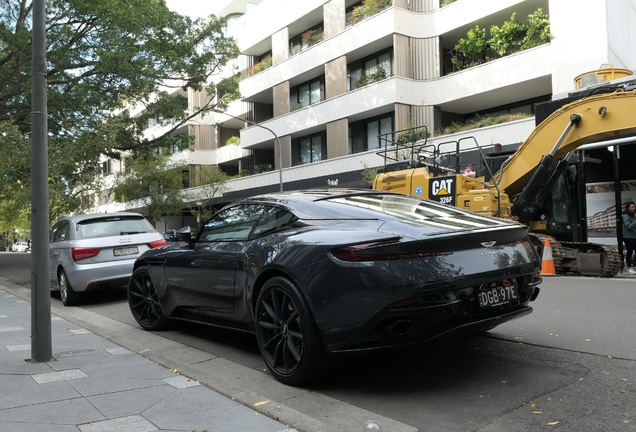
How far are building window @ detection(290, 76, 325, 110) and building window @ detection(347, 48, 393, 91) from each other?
259 cm

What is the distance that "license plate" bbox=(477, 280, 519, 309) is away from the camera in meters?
3.96

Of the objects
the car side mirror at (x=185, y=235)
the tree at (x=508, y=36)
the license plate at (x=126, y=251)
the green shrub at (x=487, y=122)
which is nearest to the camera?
the car side mirror at (x=185, y=235)

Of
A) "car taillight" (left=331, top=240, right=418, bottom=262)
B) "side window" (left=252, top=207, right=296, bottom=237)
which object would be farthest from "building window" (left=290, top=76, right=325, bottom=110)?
"car taillight" (left=331, top=240, right=418, bottom=262)

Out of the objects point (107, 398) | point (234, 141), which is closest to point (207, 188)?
point (234, 141)

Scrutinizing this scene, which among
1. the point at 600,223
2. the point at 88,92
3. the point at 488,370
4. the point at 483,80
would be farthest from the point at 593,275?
the point at 88,92

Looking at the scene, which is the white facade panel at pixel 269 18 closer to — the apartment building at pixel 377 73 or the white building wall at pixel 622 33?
the apartment building at pixel 377 73

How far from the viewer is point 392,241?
12.5 feet

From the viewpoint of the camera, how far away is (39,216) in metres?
5.36

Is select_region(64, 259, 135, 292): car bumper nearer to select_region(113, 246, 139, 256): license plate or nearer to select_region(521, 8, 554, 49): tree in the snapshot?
select_region(113, 246, 139, 256): license plate

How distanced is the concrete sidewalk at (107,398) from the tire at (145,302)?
77 cm

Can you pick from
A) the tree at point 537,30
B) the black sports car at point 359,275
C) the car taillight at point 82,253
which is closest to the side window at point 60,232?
the car taillight at point 82,253

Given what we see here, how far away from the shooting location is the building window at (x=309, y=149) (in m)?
30.6

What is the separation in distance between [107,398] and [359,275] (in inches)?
78.5

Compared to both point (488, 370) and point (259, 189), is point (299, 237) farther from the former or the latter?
point (259, 189)
